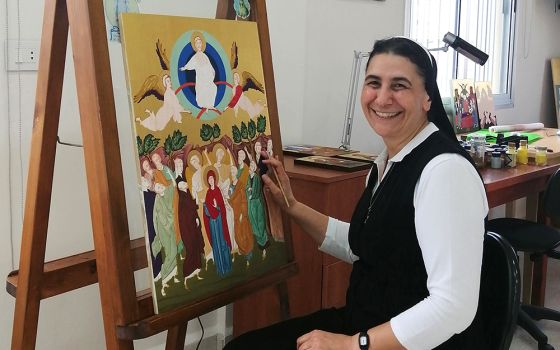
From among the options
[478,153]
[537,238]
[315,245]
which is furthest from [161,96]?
[537,238]

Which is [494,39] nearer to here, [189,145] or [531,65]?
[531,65]

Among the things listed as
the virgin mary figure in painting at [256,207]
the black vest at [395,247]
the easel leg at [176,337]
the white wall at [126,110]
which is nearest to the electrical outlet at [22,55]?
the white wall at [126,110]

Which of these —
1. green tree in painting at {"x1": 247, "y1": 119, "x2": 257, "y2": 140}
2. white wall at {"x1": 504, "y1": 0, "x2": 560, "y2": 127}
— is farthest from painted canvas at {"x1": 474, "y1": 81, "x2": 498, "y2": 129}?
green tree in painting at {"x1": 247, "y1": 119, "x2": 257, "y2": 140}

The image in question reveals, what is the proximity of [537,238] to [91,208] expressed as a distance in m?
2.12

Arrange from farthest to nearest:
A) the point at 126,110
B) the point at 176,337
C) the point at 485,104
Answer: the point at 485,104 < the point at 176,337 < the point at 126,110

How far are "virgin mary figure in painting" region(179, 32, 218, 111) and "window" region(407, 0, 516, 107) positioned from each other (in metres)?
2.25

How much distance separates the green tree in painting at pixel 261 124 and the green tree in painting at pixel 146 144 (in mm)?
370

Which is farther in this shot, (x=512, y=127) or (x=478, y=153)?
(x=512, y=127)

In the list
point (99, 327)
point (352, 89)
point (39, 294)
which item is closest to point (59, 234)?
point (99, 327)

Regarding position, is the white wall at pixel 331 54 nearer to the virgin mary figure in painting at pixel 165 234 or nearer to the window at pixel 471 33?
the window at pixel 471 33

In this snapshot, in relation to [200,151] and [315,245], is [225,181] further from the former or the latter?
[315,245]

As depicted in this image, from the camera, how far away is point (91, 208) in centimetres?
124

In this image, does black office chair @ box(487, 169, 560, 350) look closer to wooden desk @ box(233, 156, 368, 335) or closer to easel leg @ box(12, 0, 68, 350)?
wooden desk @ box(233, 156, 368, 335)

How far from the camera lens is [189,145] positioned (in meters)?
1.40
